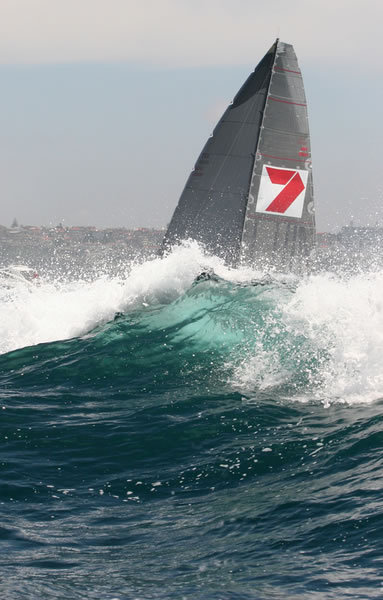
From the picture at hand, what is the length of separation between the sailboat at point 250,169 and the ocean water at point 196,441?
4479 millimetres

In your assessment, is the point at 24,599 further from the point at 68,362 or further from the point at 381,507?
the point at 68,362

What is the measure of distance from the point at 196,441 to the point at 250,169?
11.6 meters

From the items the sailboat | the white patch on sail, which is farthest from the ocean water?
the white patch on sail

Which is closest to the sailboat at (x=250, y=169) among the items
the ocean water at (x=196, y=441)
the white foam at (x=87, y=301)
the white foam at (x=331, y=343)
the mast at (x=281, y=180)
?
the mast at (x=281, y=180)

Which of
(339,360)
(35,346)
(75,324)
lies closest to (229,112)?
(75,324)

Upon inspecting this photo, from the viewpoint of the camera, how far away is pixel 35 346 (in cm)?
1146

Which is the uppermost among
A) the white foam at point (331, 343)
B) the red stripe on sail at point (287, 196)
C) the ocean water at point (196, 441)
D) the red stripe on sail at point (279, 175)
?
the red stripe on sail at point (279, 175)

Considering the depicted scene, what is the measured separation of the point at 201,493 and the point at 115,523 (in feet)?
2.81

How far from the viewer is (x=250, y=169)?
57.1ft

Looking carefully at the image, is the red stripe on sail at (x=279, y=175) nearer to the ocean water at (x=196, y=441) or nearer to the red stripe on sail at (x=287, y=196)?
the red stripe on sail at (x=287, y=196)

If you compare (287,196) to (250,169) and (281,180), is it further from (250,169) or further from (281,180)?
(250,169)

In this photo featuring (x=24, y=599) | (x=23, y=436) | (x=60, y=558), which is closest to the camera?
(x=24, y=599)

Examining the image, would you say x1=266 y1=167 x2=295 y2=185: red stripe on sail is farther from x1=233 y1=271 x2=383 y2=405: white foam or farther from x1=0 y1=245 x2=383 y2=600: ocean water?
x1=233 y1=271 x2=383 y2=405: white foam

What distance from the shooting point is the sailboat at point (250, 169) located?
17297 millimetres
